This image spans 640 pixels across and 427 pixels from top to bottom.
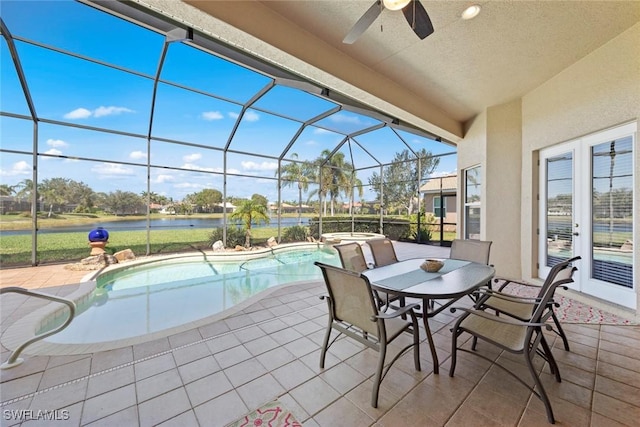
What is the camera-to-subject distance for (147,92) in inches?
220

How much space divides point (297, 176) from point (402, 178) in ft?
14.5

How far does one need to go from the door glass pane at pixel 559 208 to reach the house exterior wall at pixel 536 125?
22 centimetres

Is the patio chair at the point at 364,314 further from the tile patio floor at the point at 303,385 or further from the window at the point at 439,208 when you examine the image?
the window at the point at 439,208

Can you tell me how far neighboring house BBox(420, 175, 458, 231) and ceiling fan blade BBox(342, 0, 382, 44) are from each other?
825 cm

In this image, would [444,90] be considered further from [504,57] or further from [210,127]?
[210,127]

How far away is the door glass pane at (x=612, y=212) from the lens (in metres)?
3.13

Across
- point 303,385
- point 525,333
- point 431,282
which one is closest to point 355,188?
point 431,282

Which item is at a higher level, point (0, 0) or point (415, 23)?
point (0, 0)

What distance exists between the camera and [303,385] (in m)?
1.89

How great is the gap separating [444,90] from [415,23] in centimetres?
251

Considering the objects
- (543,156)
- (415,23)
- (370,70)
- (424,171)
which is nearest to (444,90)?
(370,70)

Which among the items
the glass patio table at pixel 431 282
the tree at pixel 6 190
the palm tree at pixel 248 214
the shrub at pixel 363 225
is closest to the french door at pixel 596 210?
the glass patio table at pixel 431 282

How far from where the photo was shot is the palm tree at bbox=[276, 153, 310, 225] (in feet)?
31.2

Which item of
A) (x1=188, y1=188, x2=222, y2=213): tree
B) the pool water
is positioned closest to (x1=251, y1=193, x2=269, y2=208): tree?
(x1=188, y1=188, x2=222, y2=213): tree
